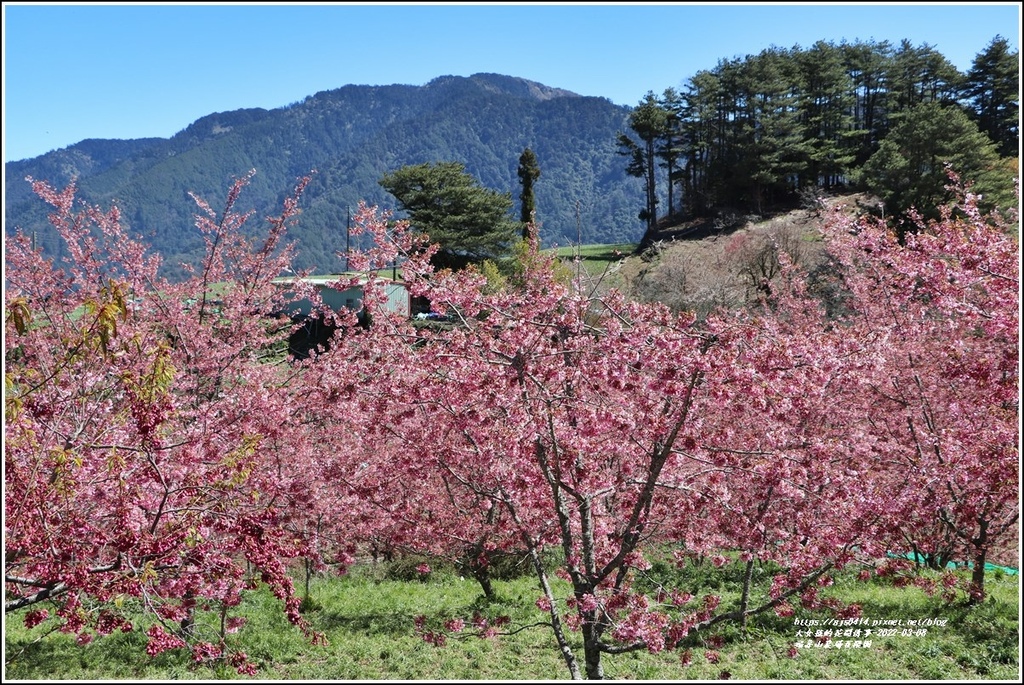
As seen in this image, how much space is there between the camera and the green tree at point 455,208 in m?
34.7

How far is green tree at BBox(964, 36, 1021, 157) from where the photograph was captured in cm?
3105

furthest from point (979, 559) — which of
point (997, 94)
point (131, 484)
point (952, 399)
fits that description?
point (997, 94)

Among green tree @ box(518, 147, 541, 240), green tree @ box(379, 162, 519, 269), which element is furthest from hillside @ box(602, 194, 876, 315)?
green tree @ box(379, 162, 519, 269)

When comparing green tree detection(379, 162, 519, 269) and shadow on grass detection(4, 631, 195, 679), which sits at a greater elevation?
green tree detection(379, 162, 519, 269)

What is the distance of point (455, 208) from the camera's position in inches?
1419

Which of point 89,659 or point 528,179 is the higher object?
point 528,179

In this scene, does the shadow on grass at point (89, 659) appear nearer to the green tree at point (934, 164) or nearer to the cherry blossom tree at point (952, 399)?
the cherry blossom tree at point (952, 399)

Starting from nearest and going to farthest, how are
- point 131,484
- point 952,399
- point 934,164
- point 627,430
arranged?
point 131,484, point 627,430, point 952,399, point 934,164

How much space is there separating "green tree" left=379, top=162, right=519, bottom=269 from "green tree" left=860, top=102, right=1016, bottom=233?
1703 centimetres

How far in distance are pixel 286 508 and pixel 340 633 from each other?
162 cm

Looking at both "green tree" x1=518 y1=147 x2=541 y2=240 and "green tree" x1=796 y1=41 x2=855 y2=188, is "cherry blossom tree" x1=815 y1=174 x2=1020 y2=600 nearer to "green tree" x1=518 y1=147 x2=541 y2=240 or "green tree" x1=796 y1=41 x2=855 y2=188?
"green tree" x1=518 y1=147 x2=541 y2=240

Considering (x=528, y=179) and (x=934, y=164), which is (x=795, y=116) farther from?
(x=934, y=164)

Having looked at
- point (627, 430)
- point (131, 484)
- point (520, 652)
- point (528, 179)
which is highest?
point (528, 179)

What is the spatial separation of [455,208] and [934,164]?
68.2 feet
